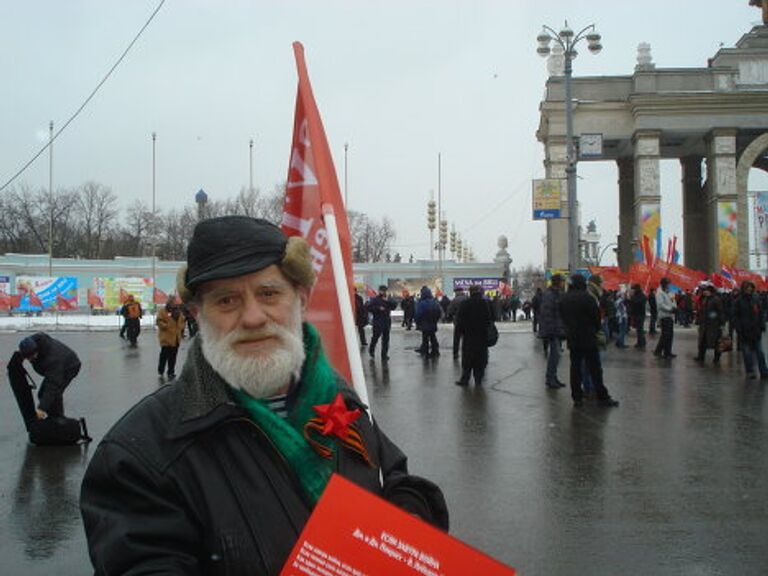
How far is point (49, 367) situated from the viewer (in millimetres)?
8469

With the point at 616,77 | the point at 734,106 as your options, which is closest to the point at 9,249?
the point at 616,77

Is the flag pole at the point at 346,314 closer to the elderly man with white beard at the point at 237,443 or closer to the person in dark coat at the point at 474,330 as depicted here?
the elderly man with white beard at the point at 237,443

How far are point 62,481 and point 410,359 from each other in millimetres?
12412

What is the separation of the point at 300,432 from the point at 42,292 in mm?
47875

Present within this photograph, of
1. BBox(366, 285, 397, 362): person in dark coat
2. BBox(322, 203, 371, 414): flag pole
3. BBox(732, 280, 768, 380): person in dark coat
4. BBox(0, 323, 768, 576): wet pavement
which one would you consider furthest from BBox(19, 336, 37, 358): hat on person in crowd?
BBox(732, 280, 768, 380): person in dark coat

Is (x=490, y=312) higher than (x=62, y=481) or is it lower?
higher

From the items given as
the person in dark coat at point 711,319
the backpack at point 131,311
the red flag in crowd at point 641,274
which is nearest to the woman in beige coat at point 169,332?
the backpack at point 131,311

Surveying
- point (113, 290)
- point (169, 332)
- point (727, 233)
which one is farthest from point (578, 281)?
point (113, 290)

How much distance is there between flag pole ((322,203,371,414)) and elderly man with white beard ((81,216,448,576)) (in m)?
0.31

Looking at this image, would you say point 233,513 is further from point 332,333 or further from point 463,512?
point 463,512

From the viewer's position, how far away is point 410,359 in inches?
732

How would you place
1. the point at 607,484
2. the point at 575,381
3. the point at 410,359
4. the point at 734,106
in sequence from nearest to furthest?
the point at 607,484 < the point at 575,381 < the point at 410,359 < the point at 734,106

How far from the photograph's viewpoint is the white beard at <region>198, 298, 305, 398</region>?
1995 mm

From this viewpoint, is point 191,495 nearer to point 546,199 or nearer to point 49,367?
point 49,367
